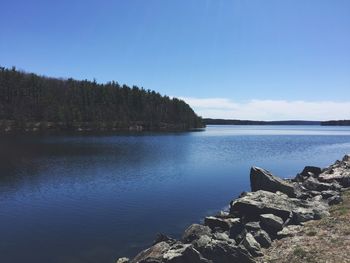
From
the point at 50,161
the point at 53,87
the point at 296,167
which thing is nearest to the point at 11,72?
the point at 53,87

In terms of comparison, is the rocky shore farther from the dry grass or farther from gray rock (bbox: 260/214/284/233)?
the dry grass

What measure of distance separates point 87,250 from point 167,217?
732cm

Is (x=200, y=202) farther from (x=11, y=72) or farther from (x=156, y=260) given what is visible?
(x=11, y=72)

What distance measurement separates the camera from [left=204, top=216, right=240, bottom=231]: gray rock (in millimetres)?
20422

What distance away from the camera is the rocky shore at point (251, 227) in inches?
588

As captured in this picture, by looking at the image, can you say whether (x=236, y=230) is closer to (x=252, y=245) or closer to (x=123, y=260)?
(x=252, y=245)

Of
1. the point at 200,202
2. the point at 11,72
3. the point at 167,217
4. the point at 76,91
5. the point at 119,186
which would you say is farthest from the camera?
the point at 76,91

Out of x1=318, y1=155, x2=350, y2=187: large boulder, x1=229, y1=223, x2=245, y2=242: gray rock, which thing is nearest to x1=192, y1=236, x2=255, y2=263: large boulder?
x1=229, y1=223, x2=245, y2=242: gray rock

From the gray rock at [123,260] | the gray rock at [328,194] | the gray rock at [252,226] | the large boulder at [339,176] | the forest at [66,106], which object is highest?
the forest at [66,106]

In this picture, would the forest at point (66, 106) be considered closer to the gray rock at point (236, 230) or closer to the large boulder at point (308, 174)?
the large boulder at point (308, 174)

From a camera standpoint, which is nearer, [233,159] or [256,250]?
[256,250]

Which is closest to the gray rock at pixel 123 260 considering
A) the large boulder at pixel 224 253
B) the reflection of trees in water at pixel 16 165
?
the large boulder at pixel 224 253

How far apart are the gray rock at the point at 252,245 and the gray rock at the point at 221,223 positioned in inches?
128

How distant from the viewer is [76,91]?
187375 mm
